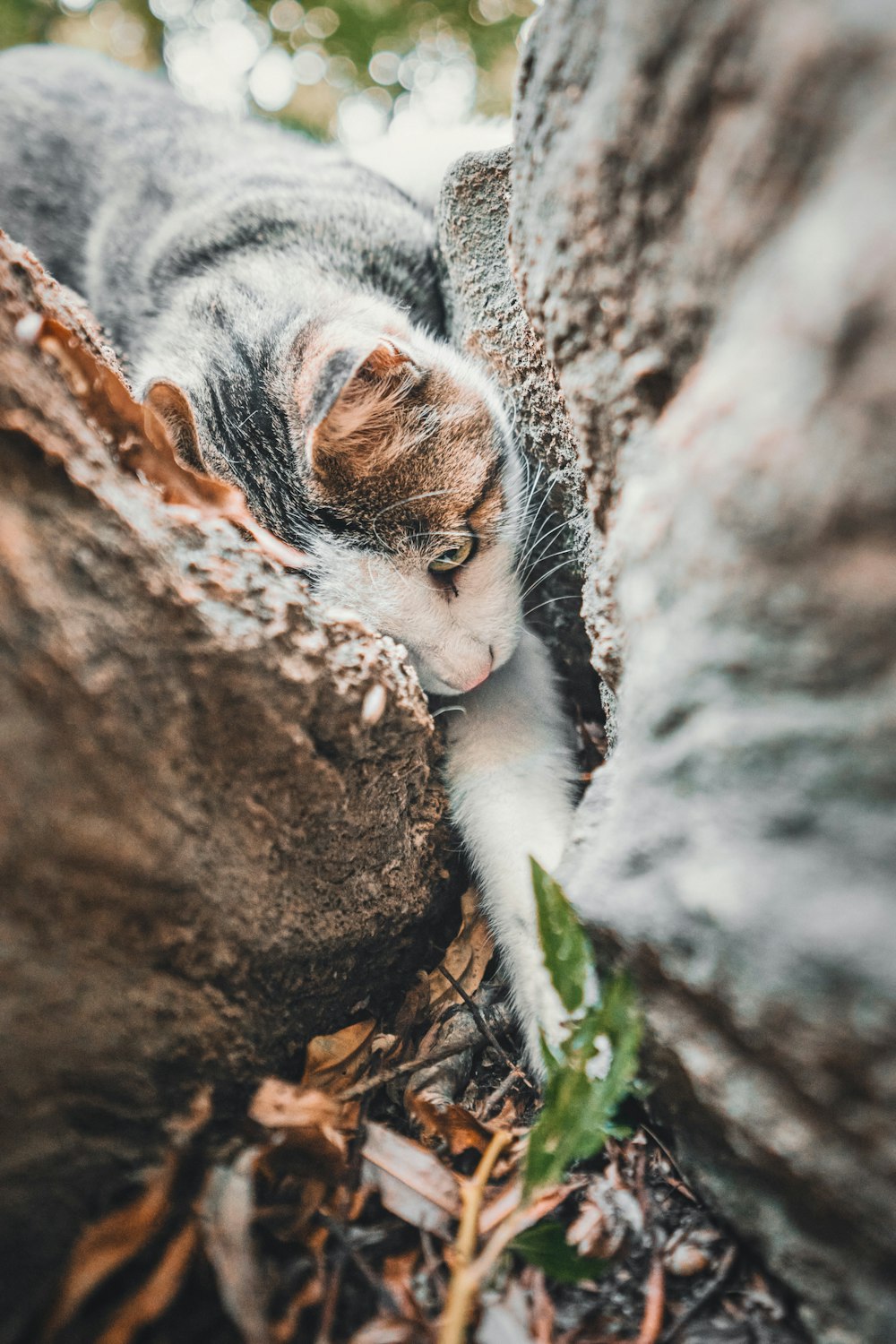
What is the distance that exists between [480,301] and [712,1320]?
5.77 feet

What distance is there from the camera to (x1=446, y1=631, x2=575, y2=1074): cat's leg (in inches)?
49.3

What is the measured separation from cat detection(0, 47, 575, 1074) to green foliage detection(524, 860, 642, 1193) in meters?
0.33

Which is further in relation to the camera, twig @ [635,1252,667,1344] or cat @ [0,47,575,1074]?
cat @ [0,47,575,1074]

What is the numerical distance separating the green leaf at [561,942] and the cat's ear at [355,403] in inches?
34.8

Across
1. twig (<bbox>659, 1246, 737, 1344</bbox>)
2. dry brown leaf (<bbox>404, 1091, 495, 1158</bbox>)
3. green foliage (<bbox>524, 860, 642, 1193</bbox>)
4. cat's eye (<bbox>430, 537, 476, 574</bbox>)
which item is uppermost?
cat's eye (<bbox>430, 537, 476, 574</bbox>)

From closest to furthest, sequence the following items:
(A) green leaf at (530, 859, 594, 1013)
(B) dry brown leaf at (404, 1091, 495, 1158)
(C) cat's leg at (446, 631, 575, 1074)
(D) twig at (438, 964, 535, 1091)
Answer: (A) green leaf at (530, 859, 594, 1013) < (B) dry brown leaf at (404, 1091, 495, 1158) < (D) twig at (438, 964, 535, 1091) < (C) cat's leg at (446, 631, 575, 1074)

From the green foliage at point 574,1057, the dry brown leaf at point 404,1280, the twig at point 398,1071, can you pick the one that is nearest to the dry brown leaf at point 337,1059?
the twig at point 398,1071

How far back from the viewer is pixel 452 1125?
100cm

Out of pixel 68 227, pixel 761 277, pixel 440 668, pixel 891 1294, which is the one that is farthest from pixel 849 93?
pixel 68 227

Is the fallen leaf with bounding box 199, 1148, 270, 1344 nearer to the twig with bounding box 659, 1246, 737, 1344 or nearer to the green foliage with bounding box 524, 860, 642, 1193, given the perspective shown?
the green foliage with bounding box 524, 860, 642, 1193

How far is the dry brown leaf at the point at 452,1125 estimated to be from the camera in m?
0.97

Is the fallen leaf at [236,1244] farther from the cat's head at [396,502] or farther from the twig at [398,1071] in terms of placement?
the cat's head at [396,502]

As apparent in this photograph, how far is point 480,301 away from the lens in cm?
177

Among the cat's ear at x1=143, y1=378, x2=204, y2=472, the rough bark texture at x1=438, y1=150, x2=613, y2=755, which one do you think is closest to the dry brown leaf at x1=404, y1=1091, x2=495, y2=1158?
the rough bark texture at x1=438, y1=150, x2=613, y2=755
